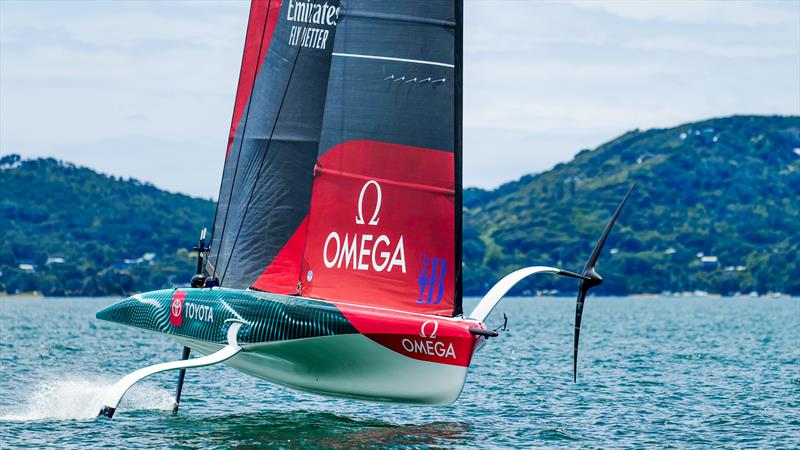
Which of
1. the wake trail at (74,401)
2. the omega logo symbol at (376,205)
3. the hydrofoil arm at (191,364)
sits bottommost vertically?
the wake trail at (74,401)

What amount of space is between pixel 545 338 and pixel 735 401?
112ft

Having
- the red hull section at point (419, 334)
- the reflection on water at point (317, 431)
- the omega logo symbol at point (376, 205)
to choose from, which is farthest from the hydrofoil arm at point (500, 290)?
the omega logo symbol at point (376, 205)

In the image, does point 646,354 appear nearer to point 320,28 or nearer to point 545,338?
point 545,338

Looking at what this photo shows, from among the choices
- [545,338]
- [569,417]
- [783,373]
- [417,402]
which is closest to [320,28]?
[417,402]

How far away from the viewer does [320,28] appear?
22453 millimetres

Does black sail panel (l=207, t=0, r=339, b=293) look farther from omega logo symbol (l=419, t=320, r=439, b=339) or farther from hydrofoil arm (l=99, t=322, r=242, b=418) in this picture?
omega logo symbol (l=419, t=320, r=439, b=339)

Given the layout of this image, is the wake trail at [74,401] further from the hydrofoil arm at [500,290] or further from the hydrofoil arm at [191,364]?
the hydrofoil arm at [500,290]

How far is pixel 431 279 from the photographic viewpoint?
1956cm

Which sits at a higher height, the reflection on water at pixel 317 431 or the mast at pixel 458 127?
the mast at pixel 458 127

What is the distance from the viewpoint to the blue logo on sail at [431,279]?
769 inches

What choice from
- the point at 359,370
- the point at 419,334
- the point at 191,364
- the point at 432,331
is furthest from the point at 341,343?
the point at 191,364

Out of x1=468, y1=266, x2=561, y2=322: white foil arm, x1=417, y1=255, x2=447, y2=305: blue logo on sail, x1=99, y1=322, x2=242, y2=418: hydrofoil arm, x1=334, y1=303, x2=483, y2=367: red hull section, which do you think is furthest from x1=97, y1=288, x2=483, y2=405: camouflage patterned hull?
x1=468, y1=266, x2=561, y2=322: white foil arm

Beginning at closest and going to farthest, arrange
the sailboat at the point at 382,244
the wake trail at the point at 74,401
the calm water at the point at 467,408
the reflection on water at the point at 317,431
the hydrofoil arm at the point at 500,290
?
the sailboat at the point at 382,244 < the reflection on water at the point at 317,431 < the hydrofoil arm at the point at 500,290 < the calm water at the point at 467,408 < the wake trail at the point at 74,401

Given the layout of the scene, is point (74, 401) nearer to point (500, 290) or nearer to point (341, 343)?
point (341, 343)
